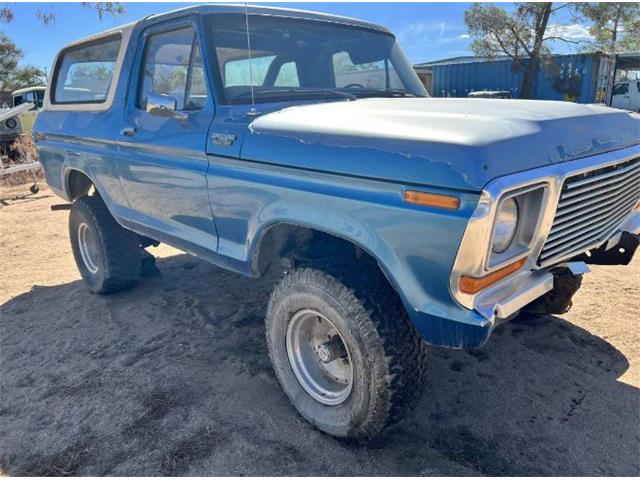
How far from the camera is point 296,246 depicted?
2.71 metres

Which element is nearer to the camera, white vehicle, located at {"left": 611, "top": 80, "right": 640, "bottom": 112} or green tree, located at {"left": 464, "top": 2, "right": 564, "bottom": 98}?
green tree, located at {"left": 464, "top": 2, "right": 564, "bottom": 98}

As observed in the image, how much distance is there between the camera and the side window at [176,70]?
2.96 meters

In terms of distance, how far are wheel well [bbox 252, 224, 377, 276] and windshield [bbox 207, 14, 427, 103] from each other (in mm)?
811

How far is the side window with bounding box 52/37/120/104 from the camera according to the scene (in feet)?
12.7

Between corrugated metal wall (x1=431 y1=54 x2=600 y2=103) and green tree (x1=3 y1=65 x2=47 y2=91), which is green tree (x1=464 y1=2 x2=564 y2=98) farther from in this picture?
green tree (x1=3 y1=65 x2=47 y2=91)

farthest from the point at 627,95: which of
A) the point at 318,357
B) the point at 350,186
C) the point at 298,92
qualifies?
the point at 350,186

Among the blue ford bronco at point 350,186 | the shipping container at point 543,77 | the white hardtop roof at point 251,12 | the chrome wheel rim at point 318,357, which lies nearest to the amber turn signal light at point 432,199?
the blue ford bronco at point 350,186

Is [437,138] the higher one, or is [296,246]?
[437,138]

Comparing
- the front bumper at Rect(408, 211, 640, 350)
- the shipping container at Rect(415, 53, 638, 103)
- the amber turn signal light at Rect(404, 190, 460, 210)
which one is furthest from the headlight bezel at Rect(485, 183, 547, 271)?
the shipping container at Rect(415, 53, 638, 103)

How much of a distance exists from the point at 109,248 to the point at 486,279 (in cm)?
329

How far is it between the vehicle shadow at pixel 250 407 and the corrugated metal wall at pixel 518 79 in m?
17.8

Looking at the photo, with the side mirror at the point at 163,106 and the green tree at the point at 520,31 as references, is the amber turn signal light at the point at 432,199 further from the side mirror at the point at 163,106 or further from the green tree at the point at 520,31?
the green tree at the point at 520,31

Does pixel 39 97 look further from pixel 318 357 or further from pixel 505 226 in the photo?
pixel 505 226

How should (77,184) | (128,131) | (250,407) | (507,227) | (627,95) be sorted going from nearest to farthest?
1. (507,227)
2. (250,407)
3. (128,131)
4. (77,184)
5. (627,95)
